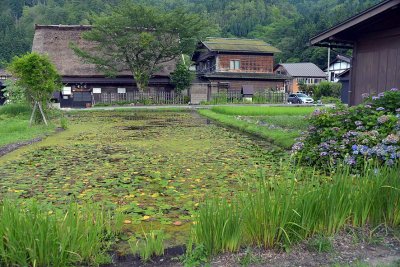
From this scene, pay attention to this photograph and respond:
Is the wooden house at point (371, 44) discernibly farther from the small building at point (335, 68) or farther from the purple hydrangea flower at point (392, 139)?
the small building at point (335, 68)

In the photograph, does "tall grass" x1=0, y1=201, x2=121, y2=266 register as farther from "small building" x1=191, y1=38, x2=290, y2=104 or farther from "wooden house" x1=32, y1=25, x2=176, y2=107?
"small building" x1=191, y1=38, x2=290, y2=104

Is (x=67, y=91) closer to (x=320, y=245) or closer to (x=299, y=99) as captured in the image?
(x=299, y=99)

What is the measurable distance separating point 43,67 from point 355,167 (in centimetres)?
1260

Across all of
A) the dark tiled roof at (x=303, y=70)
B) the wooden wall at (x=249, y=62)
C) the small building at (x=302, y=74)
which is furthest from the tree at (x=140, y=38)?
the dark tiled roof at (x=303, y=70)

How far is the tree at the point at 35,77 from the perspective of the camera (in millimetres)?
13609

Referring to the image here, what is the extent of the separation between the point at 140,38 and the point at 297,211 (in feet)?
106

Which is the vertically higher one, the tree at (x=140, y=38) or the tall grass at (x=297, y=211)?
the tree at (x=140, y=38)

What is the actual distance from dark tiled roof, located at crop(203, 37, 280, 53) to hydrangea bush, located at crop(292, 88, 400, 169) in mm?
33358

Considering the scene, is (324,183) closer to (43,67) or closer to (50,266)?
(50,266)

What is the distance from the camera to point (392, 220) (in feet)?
11.7

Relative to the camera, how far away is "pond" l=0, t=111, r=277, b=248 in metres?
4.58

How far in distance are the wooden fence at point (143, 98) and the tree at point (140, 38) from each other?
3.55ft

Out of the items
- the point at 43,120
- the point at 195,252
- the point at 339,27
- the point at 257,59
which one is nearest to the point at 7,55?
the point at 257,59

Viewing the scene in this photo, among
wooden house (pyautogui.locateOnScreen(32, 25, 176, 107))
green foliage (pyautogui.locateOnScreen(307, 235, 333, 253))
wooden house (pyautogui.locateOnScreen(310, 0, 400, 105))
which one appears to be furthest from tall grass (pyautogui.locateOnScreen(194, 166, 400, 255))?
wooden house (pyautogui.locateOnScreen(32, 25, 176, 107))
